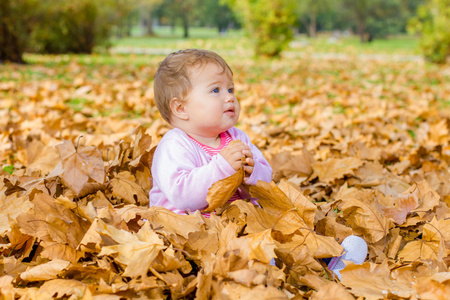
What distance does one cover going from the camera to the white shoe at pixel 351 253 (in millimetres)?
1633

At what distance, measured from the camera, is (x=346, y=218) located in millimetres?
1885

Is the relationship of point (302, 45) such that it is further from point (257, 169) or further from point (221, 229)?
point (221, 229)

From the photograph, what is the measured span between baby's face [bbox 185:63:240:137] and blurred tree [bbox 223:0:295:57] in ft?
44.7

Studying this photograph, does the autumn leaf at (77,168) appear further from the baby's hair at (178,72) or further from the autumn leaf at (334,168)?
the autumn leaf at (334,168)

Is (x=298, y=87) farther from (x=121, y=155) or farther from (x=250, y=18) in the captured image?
(x=250, y=18)

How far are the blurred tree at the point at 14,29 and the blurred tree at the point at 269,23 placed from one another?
7042 millimetres

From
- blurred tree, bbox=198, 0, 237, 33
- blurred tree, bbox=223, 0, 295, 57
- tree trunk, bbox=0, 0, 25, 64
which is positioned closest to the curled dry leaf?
tree trunk, bbox=0, 0, 25, 64

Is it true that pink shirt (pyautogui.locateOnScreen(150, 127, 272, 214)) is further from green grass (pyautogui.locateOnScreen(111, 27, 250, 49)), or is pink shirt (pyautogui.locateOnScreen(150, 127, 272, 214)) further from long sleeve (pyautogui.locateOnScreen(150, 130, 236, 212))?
green grass (pyautogui.locateOnScreen(111, 27, 250, 49))

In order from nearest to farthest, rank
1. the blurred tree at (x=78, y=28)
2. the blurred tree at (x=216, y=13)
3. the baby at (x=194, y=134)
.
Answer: the baby at (x=194, y=134) < the blurred tree at (x=78, y=28) < the blurred tree at (x=216, y=13)

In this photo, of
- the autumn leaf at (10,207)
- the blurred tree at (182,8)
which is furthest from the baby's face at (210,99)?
the blurred tree at (182,8)

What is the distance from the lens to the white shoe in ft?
5.36

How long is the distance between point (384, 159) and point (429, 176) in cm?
58

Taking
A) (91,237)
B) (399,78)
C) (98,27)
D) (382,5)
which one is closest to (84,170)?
(91,237)

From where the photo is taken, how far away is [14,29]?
37.2ft
